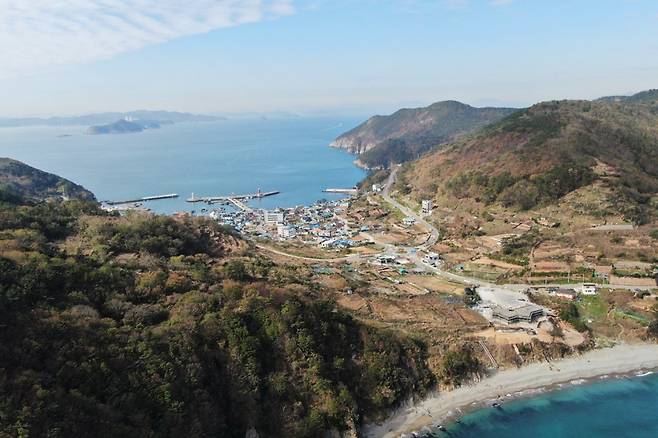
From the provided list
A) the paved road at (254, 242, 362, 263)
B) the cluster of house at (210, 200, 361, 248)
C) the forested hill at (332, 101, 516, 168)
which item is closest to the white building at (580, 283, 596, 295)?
the paved road at (254, 242, 362, 263)

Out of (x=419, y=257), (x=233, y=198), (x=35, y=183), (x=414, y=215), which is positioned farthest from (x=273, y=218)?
(x=35, y=183)

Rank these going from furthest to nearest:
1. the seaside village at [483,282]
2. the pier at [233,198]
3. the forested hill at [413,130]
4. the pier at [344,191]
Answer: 1. the forested hill at [413,130]
2. the pier at [344,191]
3. the pier at [233,198]
4. the seaside village at [483,282]

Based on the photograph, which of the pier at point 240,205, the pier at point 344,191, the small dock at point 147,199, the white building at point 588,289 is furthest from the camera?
the pier at point 344,191

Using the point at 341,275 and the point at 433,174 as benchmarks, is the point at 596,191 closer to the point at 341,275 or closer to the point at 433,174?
the point at 433,174

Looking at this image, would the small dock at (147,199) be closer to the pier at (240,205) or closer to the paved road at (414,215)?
the pier at (240,205)

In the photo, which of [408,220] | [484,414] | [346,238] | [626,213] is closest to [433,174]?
[408,220]

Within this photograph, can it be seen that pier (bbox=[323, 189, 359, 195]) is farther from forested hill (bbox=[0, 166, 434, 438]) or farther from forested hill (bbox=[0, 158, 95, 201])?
forested hill (bbox=[0, 166, 434, 438])

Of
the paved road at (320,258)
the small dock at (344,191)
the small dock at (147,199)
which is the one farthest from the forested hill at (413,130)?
the paved road at (320,258)
